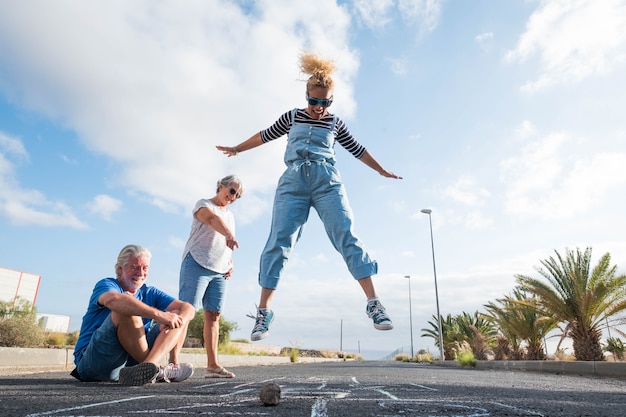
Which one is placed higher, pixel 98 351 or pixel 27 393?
pixel 98 351

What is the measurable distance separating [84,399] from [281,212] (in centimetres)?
172

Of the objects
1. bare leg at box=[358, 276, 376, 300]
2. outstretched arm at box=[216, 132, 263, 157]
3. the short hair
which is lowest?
bare leg at box=[358, 276, 376, 300]

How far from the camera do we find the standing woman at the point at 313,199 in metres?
3.28

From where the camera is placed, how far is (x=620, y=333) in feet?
43.2

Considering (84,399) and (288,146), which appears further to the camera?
(288,146)

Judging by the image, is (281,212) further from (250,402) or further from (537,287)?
(537,287)

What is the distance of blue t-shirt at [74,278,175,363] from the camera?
356cm

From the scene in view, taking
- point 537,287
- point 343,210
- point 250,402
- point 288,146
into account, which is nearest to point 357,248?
point 343,210

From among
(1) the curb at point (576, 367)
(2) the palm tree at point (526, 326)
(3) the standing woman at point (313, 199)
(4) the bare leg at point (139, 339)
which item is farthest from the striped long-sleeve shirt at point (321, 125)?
(2) the palm tree at point (526, 326)

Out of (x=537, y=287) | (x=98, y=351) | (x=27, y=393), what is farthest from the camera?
(x=537, y=287)

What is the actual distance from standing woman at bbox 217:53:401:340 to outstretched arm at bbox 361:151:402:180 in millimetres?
387

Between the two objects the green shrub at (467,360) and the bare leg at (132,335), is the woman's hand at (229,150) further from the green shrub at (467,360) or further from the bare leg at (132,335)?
the green shrub at (467,360)

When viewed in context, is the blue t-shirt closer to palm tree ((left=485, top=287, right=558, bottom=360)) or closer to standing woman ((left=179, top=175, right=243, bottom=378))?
standing woman ((left=179, top=175, right=243, bottom=378))

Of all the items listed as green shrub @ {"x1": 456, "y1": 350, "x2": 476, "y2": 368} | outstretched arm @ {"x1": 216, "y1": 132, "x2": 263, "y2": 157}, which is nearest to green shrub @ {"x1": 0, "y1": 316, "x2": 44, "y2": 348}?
outstretched arm @ {"x1": 216, "y1": 132, "x2": 263, "y2": 157}
